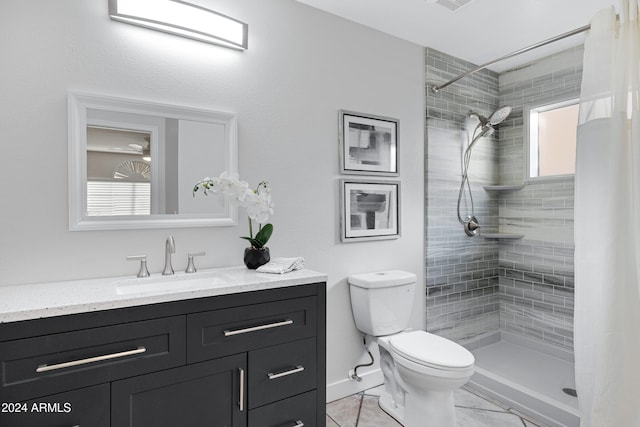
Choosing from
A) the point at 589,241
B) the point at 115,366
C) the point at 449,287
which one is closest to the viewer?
the point at 115,366

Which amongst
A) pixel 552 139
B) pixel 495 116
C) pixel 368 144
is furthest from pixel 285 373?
pixel 552 139

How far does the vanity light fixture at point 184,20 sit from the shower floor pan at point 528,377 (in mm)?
2562

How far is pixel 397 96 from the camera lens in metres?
2.53

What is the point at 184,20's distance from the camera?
5.62ft

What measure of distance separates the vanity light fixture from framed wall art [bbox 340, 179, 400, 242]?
1.04 meters

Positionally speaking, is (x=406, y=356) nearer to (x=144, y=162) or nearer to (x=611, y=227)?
(x=611, y=227)

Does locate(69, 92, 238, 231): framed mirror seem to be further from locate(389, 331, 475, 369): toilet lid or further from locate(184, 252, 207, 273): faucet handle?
locate(389, 331, 475, 369): toilet lid

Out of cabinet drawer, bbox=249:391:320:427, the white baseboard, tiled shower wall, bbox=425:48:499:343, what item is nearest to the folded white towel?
cabinet drawer, bbox=249:391:320:427

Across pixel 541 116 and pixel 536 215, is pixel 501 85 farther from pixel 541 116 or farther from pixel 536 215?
pixel 536 215

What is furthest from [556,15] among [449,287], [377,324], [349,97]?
[377,324]

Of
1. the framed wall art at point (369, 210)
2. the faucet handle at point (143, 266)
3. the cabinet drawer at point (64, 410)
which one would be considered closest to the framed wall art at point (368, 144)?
the framed wall art at point (369, 210)

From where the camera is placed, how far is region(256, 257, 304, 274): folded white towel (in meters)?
1.67

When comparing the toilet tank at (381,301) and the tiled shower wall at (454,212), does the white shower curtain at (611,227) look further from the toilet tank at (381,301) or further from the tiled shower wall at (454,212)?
the tiled shower wall at (454,212)

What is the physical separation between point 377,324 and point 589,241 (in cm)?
120
